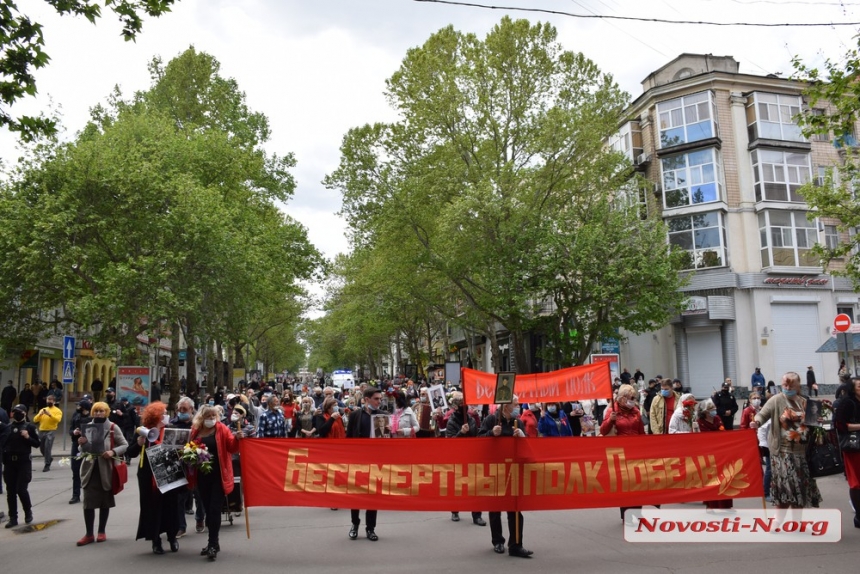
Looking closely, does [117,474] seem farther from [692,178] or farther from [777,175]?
[777,175]

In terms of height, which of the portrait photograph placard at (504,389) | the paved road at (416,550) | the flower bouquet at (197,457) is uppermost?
the portrait photograph placard at (504,389)

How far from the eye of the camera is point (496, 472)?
24.5ft

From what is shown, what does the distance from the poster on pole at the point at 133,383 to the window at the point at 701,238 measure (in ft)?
80.8

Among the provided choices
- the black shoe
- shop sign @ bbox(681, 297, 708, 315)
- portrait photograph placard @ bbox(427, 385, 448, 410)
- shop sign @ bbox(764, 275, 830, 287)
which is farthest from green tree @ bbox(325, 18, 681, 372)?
the black shoe

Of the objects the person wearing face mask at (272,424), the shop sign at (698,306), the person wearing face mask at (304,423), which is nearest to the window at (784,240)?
the shop sign at (698,306)

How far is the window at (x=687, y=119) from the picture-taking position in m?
35.7

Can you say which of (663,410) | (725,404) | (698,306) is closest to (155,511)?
(663,410)

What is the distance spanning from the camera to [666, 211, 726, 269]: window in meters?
35.0

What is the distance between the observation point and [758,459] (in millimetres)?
7855

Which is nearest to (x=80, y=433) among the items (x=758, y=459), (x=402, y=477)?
(x=402, y=477)

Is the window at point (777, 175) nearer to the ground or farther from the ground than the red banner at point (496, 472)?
farther from the ground

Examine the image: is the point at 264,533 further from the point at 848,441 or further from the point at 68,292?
the point at 68,292

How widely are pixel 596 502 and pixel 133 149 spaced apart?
77.8 ft

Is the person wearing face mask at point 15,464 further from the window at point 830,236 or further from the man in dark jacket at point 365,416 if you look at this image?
the window at point 830,236
